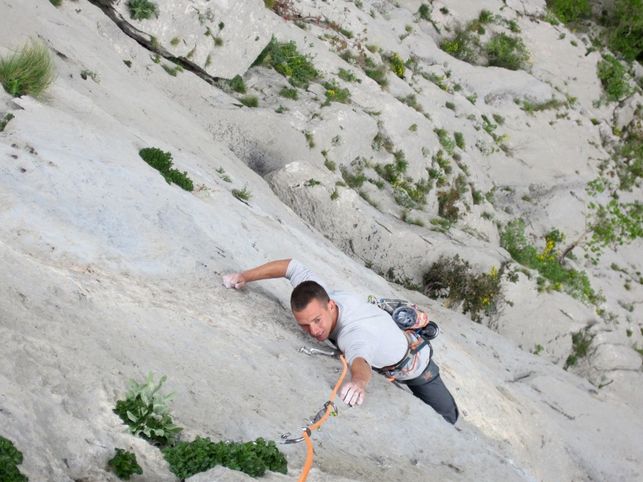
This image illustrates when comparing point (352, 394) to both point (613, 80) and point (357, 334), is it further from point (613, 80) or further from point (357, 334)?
point (613, 80)

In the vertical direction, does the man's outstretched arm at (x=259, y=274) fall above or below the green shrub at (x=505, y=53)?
below

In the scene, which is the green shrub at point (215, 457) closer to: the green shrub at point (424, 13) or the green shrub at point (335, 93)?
the green shrub at point (335, 93)

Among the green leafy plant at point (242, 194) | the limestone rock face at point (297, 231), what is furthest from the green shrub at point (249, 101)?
the green leafy plant at point (242, 194)

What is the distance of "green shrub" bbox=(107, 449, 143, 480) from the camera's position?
5375mm

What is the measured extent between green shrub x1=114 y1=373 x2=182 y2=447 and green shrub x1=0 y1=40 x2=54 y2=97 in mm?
6335

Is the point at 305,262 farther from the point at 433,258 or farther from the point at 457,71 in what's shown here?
the point at 457,71

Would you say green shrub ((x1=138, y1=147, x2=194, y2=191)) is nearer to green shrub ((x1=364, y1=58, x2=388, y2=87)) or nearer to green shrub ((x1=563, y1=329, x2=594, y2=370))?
green shrub ((x1=563, y1=329, x2=594, y2=370))

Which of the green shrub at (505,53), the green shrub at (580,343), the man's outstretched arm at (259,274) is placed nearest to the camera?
the man's outstretched arm at (259,274)

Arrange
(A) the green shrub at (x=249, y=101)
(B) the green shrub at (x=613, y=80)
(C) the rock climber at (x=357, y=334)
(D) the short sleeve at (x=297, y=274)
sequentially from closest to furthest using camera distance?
(C) the rock climber at (x=357, y=334) < (D) the short sleeve at (x=297, y=274) < (A) the green shrub at (x=249, y=101) < (B) the green shrub at (x=613, y=80)

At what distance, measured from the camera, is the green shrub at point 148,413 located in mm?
5875

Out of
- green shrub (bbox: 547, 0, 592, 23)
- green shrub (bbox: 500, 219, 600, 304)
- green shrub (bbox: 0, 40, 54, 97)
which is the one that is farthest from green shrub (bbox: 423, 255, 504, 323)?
green shrub (bbox: 547, 0, 592, 23)

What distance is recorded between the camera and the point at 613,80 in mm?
33781

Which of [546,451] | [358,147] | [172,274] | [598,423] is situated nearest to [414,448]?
[172,274]

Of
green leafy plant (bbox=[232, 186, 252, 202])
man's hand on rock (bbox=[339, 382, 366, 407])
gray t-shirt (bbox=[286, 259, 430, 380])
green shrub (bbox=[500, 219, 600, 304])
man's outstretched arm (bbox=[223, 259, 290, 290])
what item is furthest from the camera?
green shrub (bbox=[500, 219, 600, 304])
